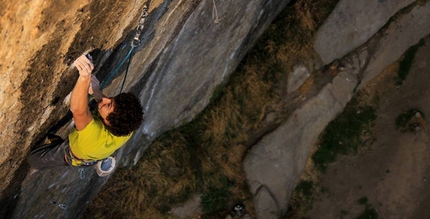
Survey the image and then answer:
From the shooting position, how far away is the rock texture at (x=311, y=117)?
770 centimetres

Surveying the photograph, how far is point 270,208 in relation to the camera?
770 cm

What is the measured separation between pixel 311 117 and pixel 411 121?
1.84 metres

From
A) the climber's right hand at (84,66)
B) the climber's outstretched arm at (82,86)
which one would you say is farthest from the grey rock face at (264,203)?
the climber's right hand at (84,66)

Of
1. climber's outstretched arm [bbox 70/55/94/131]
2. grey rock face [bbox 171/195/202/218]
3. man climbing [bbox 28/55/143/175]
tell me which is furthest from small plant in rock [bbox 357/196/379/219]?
climber's outstretched arm [bbox 70/55/94/131]

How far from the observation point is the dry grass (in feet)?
24.0

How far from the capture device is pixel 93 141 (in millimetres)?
3785

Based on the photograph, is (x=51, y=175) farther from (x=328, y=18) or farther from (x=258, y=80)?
(x=328, y=18)

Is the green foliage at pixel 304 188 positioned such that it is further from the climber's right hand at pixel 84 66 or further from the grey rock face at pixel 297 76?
the climber's right hand at pixel 84 66

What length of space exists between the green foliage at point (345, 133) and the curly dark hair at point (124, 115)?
5.02 meters

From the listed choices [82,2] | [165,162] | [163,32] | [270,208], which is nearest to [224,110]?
[165,162]

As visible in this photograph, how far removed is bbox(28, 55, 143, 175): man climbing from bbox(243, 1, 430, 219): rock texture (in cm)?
402

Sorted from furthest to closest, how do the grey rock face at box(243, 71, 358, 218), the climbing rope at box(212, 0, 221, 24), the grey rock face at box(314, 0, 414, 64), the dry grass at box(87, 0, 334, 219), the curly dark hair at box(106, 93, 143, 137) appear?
the grey rock face at box(243, 71, 358, 218)
the grey rock face at box(314, 0, 414, 64)
the dry grass at box(87, 0, 334, 219)
the climbing rope at box(212, 0, 221, 24)
the curly dark hair at box(106, 93, 143, 137)

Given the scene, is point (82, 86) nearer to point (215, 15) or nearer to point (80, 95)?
point (80, 95)

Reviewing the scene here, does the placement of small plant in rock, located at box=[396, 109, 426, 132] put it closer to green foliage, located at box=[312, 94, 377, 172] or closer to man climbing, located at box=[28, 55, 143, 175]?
green foliage, located at box=[312, 94, 377, 172]
